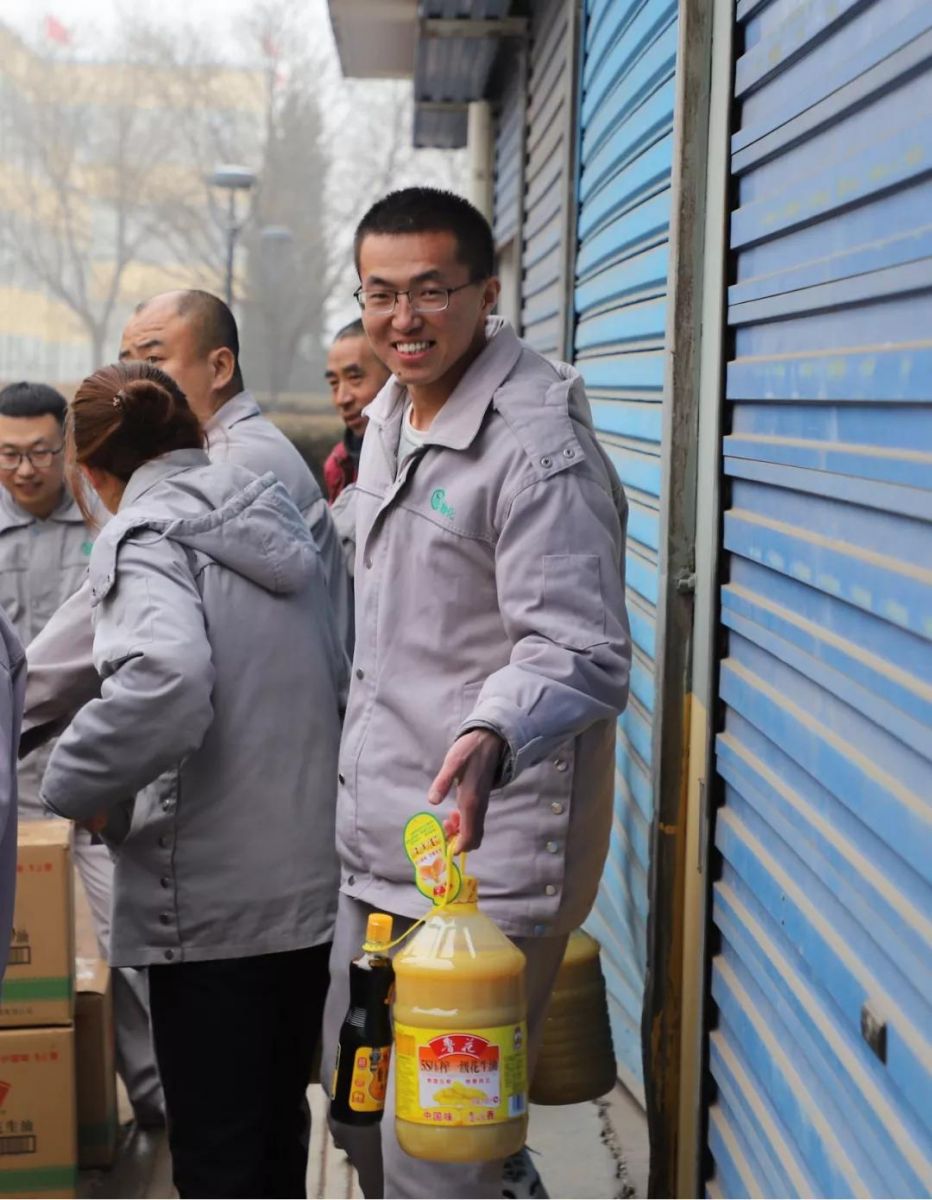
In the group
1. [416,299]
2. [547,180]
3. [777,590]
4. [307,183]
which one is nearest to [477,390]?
[416,299]

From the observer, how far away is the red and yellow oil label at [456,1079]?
2.26 m

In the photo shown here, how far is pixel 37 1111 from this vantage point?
4.05 m

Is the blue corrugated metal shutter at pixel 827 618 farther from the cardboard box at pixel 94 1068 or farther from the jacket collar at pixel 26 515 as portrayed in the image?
the jacket collar at pixel 26 515

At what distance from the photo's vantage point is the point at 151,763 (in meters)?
3.01

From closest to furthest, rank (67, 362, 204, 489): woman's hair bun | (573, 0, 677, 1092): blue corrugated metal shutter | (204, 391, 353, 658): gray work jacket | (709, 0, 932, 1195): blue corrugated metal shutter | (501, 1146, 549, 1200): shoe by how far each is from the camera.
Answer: (709, 0, 932, 1195): blue corrugated metal shutter, (67, 362, 204, 489): woman's hair bun, (501, 1146, 549, 1200): shoe, (573, 0, 677, 1092): blue corrugated metal shutter, (204, 391, 353, 658): gray work jacket

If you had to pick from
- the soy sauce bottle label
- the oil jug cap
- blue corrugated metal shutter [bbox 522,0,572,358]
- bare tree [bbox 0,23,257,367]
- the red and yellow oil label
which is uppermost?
bare tree [bbox 0,23,257,367]

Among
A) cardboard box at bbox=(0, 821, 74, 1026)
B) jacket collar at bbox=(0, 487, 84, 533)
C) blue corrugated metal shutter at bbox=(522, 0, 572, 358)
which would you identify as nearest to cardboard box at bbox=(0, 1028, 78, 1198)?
cardboard box at bbox=(0, 821, 74, 1026)

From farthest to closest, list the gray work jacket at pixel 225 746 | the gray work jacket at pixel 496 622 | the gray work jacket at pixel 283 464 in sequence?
the gray work jacket at pixel 283 464, the gray work jacket at pixel 225 746, the gray work jacket at pixel 496 622

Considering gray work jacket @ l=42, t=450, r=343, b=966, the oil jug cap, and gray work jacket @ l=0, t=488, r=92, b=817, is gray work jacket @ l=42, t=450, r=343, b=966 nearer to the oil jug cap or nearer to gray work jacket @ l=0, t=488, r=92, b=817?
the oil jug cap

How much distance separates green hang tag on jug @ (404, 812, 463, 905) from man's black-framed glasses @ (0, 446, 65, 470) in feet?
10.8

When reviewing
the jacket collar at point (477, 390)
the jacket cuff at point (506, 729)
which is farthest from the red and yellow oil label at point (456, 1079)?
the jacket collar at point (477, 390)

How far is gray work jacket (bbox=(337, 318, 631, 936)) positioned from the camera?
8.66ft

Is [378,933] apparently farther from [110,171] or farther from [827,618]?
[110,171]

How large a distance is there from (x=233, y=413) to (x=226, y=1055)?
73.7 inches
